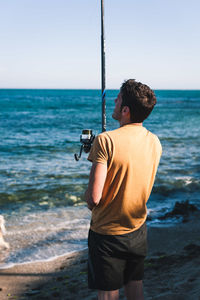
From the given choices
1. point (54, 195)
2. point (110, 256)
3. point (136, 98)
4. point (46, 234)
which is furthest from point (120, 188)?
point (54, 195)

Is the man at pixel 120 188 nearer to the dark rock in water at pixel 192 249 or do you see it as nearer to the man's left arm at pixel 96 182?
the man's left arm at pixel 96 182

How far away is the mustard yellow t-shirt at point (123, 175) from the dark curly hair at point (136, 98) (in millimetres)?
95

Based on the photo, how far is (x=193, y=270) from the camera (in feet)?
13.3

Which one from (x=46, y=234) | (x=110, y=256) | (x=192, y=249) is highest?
(x=110, y=256)

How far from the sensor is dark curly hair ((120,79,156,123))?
212 cm

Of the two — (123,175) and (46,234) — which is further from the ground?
(123,175)

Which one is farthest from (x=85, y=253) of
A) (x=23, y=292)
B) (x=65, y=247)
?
(x=23, y=292)

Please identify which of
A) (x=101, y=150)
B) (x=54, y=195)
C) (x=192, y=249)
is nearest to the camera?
(x=101, y=150)

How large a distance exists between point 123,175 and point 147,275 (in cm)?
259

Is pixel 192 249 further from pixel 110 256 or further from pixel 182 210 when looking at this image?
pixel 110 256

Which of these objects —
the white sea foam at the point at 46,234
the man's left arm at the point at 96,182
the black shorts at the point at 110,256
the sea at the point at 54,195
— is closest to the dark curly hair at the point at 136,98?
the man's left arm at the point at 96,182

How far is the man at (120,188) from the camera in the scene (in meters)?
2.05

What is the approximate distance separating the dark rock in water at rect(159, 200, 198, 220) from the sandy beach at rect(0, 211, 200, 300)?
1110 mm

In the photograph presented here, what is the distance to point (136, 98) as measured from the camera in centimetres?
212
